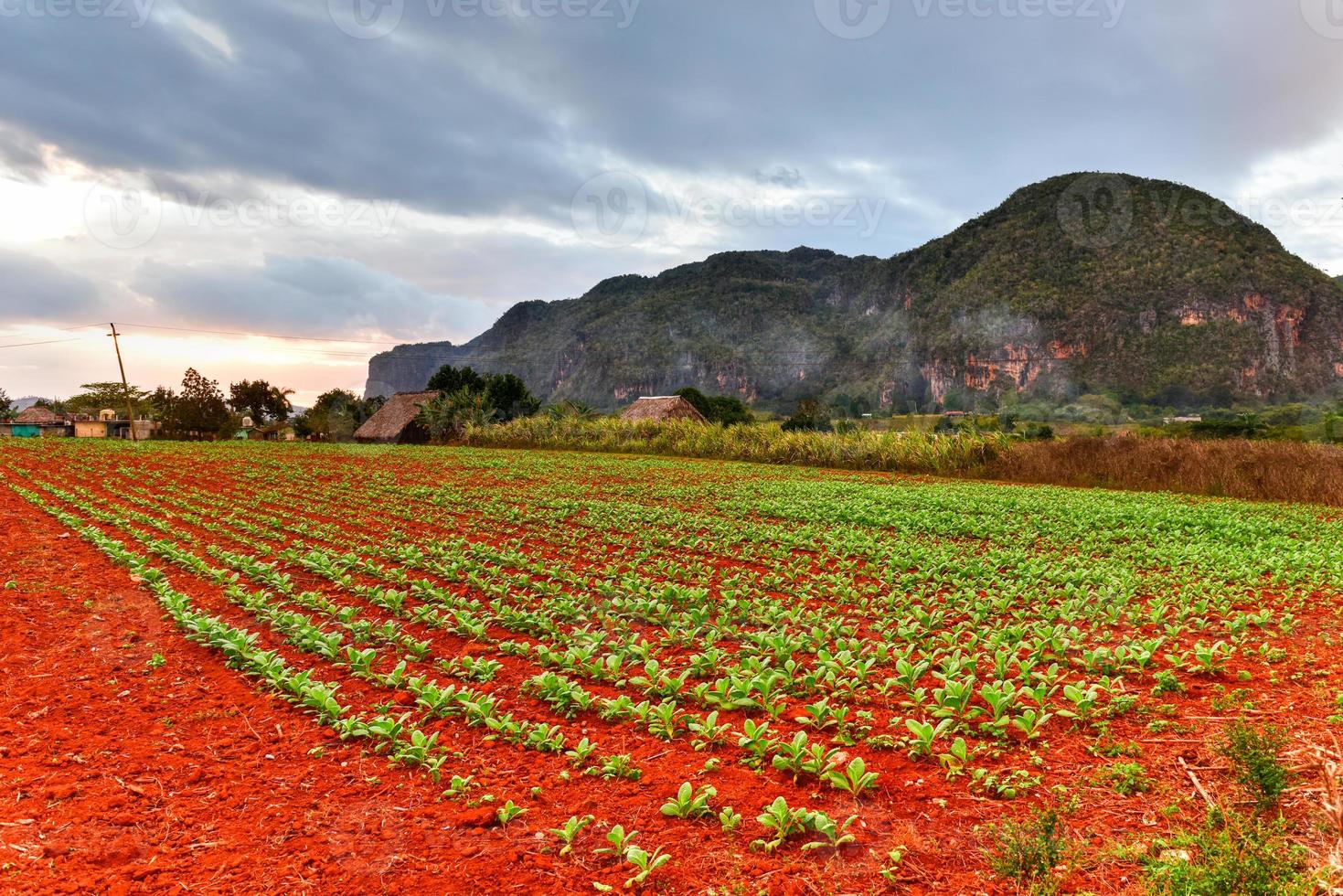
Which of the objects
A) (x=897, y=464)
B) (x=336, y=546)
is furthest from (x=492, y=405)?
(x=336, y=546)

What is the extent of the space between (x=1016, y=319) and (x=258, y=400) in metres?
93.1

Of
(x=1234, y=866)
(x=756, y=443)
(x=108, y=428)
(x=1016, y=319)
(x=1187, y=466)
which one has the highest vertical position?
(x=1016, y=319)

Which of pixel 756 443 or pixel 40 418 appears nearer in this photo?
pixel 756 443

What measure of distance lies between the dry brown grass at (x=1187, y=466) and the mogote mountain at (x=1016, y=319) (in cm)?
6354

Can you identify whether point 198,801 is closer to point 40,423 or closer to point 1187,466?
point 1187,466

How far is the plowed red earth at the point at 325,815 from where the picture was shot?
280 cm

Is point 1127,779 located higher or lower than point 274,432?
lower

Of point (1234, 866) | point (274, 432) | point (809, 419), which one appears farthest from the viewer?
point (274, 432)

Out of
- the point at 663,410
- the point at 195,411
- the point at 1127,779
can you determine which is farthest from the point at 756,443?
the point at 195,411

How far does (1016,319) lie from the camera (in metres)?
89.7

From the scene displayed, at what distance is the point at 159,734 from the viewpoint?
13.7 ft

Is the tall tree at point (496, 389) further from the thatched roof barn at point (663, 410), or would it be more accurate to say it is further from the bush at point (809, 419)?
the bush at point (809, 419)

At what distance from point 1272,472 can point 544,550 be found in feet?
60.2

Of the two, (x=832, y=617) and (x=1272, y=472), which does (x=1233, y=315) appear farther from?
(x=832, y=617)
